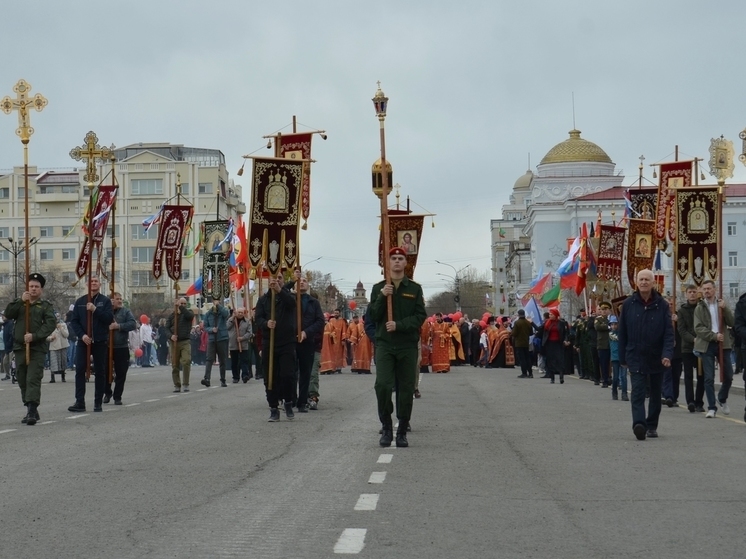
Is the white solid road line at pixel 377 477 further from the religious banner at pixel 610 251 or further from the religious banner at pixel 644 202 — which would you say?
the religious banner at pixel 610 251

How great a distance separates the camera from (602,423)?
17438mm

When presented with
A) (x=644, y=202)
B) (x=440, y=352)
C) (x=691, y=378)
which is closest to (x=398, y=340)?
(x=691, y=378)

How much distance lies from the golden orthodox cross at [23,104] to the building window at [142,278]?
96.8 metres

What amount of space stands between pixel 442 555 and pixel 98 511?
9.03ft

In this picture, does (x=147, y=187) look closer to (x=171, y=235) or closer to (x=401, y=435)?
(x=171, y=235)

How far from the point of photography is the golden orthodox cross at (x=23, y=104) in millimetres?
20516

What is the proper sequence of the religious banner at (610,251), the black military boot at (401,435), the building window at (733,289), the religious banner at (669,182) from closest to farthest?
the black military boot at (401,435), the religious banner at (669,182), the religious banner at (610,251), the building window at (733,289)

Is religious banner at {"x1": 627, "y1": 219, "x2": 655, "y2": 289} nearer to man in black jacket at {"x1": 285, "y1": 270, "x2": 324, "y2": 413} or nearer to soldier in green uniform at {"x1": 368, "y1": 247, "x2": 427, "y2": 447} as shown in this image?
man in black jacket at {"x1": 285, "y1": 270, "x2": 324, "y2": 413}

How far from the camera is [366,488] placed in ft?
33.6

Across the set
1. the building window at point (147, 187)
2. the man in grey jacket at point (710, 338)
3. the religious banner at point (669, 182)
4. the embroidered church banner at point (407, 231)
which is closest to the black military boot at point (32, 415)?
the man in grey jacket at point (710, 338)

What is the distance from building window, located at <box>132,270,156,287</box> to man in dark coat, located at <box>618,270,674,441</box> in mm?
103462

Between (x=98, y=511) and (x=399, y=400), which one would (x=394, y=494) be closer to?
(x=98, y=511)

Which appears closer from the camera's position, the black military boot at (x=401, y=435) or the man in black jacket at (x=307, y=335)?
the black military boot at (x=401, y=435)

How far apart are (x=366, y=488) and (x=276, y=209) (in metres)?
11.3
